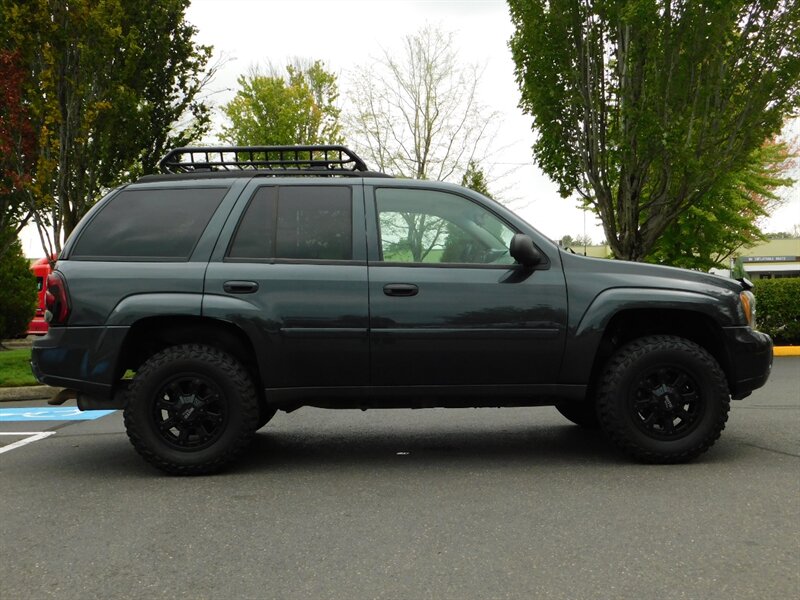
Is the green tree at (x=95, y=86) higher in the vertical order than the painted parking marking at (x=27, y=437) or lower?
higher

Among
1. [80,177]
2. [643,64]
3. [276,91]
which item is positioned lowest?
[80,177]

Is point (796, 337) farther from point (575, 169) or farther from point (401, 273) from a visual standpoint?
point (401, 273)

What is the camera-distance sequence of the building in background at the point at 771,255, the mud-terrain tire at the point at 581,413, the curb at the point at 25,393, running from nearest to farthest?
the mud-terrain tire at the point at 581,413 < the curb at the point at 25,393 < the building in background at the point at 771,255

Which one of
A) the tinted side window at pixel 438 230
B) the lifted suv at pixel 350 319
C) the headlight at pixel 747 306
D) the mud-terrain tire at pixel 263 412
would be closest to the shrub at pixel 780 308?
the headlight at pixel 747 306

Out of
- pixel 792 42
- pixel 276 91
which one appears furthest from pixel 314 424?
pixel 276 91

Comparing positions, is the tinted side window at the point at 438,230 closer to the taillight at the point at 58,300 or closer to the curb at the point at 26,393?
the taillight at the point at 58,300

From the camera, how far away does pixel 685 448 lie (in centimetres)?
509

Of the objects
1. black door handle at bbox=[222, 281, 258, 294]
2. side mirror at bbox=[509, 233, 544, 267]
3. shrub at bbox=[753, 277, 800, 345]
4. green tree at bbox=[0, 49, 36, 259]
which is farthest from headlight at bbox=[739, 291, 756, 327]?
green tree at bbox=[0, 49, 36, 259]

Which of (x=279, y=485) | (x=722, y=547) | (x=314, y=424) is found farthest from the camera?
(x=314, y=424)

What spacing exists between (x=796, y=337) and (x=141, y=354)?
12328 mm

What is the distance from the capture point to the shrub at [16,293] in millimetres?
15328

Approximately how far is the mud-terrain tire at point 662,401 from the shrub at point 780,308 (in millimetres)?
9611

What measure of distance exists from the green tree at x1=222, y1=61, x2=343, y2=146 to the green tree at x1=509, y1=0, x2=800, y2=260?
1388 cm

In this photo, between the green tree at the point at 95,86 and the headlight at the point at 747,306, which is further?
the green tree at the point at 95,86
